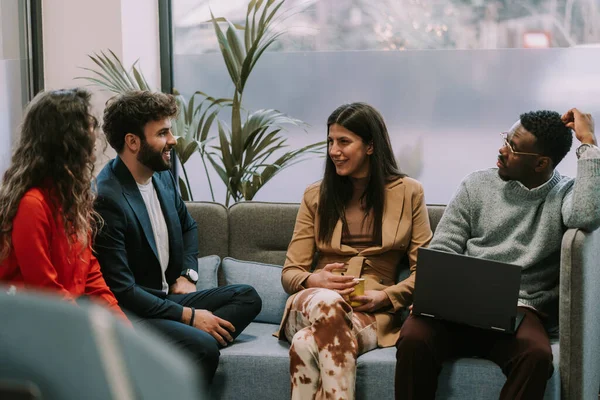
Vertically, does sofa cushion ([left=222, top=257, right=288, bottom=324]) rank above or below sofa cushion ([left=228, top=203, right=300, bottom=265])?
below

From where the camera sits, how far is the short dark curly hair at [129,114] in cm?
262

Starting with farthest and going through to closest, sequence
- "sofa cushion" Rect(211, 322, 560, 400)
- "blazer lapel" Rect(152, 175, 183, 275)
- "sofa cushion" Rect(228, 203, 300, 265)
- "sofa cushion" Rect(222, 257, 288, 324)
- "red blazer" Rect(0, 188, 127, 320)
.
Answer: "sofa cushion" Rect(228, 203, 300, 265)
"sofa cushion" Rect(222, 257, 288, 324)
"blazer lapel" Rect(152, 175, 183, 275)
"sofa cushion" Rect(211, 322, 560, 400)
"red blazer" Rect(0, 188, 127, 320)

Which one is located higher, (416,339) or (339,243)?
(339,243)

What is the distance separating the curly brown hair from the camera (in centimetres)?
212

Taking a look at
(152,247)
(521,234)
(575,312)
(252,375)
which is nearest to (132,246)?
(152,247)

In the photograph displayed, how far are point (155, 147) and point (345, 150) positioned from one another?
0.66m

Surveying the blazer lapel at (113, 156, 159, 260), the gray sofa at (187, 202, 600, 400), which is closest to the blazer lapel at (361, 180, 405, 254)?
the gray sofa at (187, 202, 600, 400)

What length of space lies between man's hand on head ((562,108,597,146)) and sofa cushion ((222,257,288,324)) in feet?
3.93

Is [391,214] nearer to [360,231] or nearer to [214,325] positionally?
[360,231]

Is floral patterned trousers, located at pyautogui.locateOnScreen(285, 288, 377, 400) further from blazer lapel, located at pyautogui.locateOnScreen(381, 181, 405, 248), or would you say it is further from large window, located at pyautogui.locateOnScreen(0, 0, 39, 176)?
large window, located at pyautogui.locateOnScreen(0, 0, 39, 176)

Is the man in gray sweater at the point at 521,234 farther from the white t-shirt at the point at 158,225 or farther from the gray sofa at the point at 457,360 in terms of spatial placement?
the white t-shirt at the point at 158,225

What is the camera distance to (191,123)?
3.55 m

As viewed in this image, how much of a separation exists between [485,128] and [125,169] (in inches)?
73.8

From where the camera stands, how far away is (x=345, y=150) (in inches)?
108
